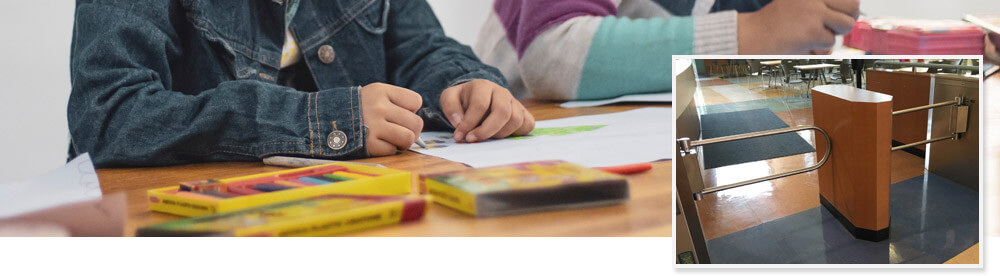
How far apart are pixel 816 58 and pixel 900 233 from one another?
0.33ft

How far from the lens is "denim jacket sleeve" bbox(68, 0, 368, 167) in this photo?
0.45m

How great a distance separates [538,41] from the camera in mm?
779

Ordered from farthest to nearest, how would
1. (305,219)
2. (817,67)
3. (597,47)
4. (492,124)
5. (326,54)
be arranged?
1. (597,47)
2. (326,54)
3. (492,124)
4. (817,67)
5. (305,219)

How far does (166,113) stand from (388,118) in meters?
0.13

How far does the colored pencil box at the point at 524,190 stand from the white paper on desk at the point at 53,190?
0.19m

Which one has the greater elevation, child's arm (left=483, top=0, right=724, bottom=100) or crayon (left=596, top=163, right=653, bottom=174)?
child's arm (left=483, top=0, right=724, bottom=100)

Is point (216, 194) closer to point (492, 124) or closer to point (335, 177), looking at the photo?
point (335, 177)

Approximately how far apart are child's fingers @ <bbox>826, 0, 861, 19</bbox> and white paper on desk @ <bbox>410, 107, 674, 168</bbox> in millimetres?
194

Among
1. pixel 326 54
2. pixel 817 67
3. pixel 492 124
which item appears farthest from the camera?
pixel 326 54

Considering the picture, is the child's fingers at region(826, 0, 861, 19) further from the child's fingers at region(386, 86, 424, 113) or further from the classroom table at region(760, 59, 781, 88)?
the child's fingers at region(386, 86, 424, 113)

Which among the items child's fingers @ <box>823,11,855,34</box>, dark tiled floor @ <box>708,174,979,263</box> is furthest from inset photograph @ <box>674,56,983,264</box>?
child's fingers @ <box>823,11,855,34</box>

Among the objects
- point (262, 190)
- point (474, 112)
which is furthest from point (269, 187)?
point (474, 112)

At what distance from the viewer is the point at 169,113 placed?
456 mm

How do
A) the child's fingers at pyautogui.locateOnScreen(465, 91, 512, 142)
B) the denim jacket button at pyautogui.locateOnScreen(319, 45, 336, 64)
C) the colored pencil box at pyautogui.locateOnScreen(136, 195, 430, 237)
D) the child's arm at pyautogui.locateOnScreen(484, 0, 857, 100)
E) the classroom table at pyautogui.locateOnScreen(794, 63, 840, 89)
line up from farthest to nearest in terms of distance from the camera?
1. the child's arm at pyautogui.locateOnScreen(484, 0, 857, 100)
2. the denim jacket button at pyautogui.locateOnScreen(319, 45, 336, 64)
3. the child's fingers at pyautogui.locateOnScreen(465, 91, 512, 142)
4. the classroom table at pyautogui.locateOnScreen(794, 63, 840, 89)
5. the colored pencil box at pyautogui.locateOnScreen(136, 195, 430, 237)
